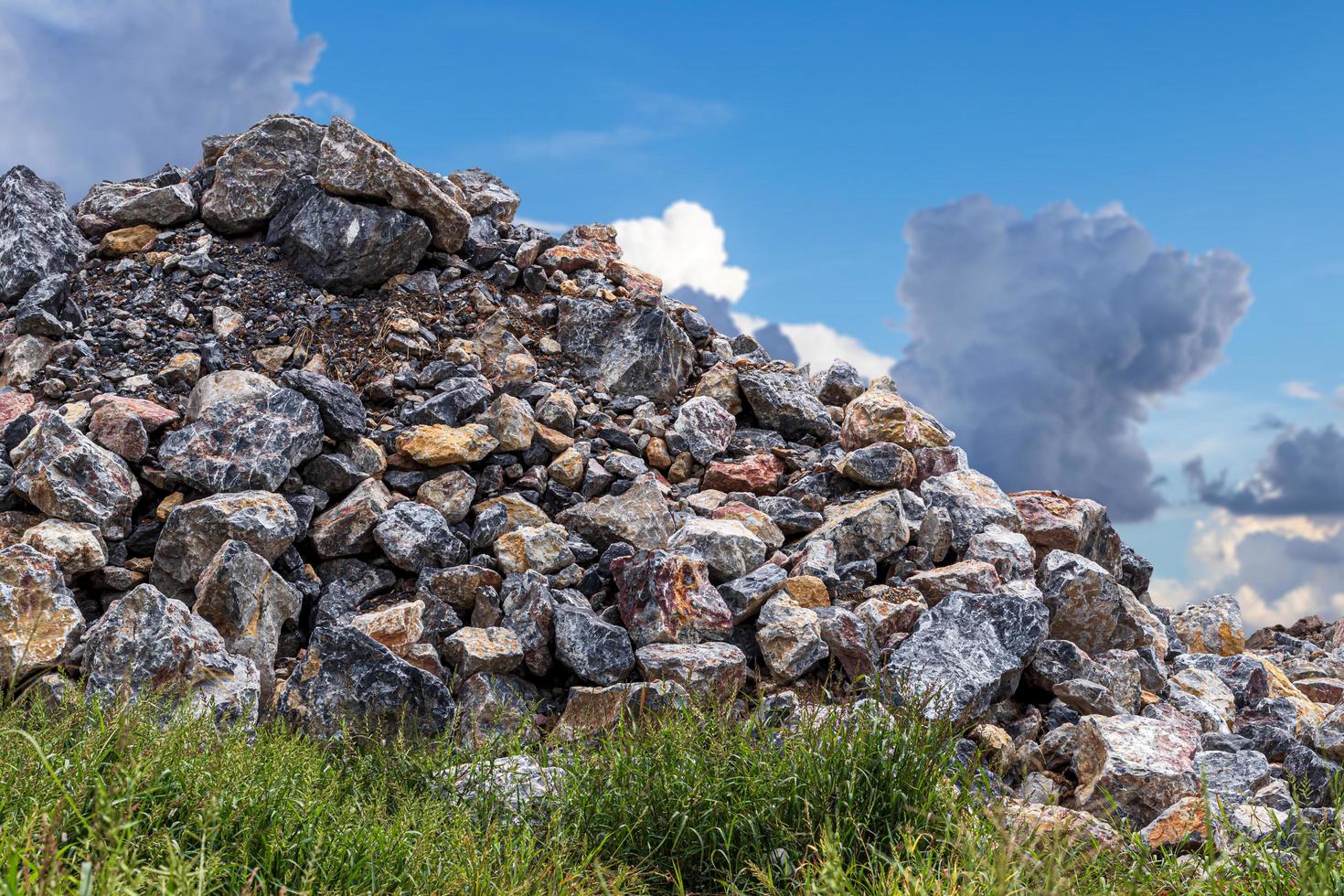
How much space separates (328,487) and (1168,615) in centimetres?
918

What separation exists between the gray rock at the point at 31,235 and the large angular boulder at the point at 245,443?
140 inches

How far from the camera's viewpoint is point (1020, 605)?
7492 millimetres

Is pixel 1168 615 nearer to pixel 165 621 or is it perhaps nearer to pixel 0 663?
pixel 165 621

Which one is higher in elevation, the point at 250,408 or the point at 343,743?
the point at 250,408

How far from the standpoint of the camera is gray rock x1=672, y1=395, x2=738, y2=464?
9.88 m

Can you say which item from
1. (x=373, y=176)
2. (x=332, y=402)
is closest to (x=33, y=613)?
(x=332, y=402)

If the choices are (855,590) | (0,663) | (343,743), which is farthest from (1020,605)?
(0,663)

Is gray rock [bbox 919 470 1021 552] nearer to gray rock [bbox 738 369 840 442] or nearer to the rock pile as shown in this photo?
the rock pile

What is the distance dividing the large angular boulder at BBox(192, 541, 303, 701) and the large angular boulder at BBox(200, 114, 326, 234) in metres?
5.37

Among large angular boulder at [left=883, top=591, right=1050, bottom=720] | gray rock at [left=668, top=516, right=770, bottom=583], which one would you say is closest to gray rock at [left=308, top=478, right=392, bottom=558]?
gray rock at [left=668, top=516, right=770, bottom=583]

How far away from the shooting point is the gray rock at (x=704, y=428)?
32.4ft

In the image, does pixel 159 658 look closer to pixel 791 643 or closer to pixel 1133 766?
pixel 791 643

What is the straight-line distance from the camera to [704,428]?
1001 cm

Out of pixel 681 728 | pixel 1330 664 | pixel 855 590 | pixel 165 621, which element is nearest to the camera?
pixel 681 728
